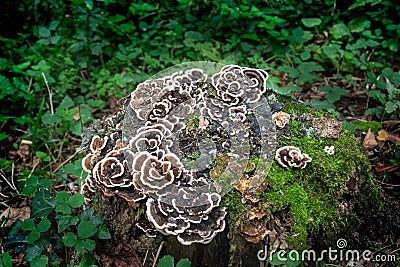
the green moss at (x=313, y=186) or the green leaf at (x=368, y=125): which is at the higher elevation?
the green moss at (x=313, y=186)

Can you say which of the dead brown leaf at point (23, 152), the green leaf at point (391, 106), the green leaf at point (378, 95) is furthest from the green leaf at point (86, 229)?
the green leaf at point (378, 95)

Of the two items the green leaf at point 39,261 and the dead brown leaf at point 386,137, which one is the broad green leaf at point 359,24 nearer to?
the dead brown leaf at point 386,137

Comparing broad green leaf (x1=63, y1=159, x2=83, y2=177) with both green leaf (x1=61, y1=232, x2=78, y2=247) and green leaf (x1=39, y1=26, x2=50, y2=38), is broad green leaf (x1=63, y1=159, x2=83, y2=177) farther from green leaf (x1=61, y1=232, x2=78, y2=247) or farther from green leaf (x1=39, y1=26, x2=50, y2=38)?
green leaf (x1=39, y1=26, x2=50, y2=38)

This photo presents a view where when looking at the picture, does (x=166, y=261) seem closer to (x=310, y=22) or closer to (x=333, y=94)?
(x=333, y=94)

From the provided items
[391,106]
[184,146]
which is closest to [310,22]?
[391,106]

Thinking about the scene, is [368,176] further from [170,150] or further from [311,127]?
[170,150]

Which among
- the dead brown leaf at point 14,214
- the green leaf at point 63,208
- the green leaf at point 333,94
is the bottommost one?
the dead brown leaf at point 14,214
